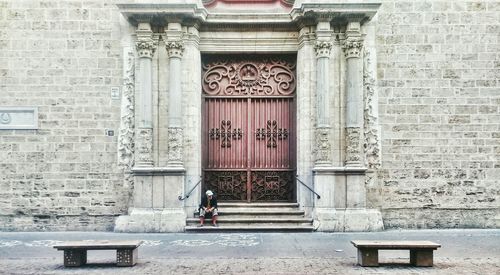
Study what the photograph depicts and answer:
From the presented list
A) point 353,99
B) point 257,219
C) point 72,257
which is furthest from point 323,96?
point 72,257

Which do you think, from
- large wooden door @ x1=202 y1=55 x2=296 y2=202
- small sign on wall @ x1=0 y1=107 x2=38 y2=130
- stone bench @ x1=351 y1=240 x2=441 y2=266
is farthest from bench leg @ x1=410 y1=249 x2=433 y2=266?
small sign on wall @ x1=0 y1=107 x2=38 y2=130

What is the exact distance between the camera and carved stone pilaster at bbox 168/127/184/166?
13.5 m

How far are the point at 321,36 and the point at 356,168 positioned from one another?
3359 mm

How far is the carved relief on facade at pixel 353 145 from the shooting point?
13539 mm

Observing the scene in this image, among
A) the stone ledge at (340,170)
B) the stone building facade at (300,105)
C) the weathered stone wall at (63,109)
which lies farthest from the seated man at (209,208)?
the stone ledge at (340,170)

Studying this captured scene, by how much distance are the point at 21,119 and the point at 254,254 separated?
7521 millimetres

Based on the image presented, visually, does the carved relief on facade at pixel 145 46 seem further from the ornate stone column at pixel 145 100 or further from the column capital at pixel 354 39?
the column capital at pixel 354 39

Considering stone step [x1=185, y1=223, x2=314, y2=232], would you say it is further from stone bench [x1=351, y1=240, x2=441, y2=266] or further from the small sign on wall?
the small sign on wall

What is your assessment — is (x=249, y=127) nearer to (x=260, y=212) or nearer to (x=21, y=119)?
(x=260, y=212)

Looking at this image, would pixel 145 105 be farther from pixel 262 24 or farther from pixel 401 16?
pixel 401 16

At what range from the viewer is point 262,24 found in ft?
46.5

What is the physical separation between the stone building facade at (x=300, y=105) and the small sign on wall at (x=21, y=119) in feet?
0.08

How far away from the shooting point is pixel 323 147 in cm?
1354

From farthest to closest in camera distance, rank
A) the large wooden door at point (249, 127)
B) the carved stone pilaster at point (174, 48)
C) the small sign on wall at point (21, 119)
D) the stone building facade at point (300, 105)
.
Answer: the large wooden door at point (249, 127)
the small sign on wall at point (21, 119)
the stone building facade at point (300, 105)
the carved stone pilaster at point (174, 48)
